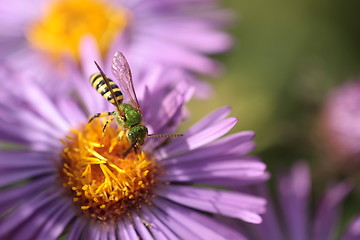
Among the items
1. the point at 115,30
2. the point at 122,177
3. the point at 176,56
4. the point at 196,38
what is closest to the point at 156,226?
the point at 122,177

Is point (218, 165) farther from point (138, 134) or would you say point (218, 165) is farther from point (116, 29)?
point (116, 29)

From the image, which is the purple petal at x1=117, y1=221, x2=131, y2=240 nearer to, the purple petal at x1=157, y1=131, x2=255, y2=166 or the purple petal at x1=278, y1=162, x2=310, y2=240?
the purple petal at x1=157, y1=131, x2=255, y2=166

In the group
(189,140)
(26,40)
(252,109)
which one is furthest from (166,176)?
(26,40)

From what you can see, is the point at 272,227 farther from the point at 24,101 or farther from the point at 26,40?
the point at 26,40

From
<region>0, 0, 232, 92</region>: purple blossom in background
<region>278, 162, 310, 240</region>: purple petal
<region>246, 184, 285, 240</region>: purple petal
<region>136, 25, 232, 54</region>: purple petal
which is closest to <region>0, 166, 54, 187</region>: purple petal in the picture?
<region>246, 184, 285, 240</region>: purple petal

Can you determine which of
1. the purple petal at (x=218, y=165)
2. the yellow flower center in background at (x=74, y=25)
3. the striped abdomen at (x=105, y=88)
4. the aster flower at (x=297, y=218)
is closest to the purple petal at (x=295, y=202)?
the aster flower at (x=297, y=218)

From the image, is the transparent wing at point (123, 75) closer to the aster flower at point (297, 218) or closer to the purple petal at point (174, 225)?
the purple petal at point (174, 225)
